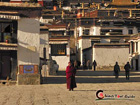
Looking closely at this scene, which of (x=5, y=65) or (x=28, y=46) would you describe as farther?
(x=5, y=65)

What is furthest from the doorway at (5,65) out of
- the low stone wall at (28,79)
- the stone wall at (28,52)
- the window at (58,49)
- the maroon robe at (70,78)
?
the window at (58,49)

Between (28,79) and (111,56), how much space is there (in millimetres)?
28700

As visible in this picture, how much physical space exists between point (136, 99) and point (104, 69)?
36.2 meters

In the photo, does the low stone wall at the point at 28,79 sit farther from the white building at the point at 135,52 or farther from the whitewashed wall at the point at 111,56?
the white building at the point at 135,52

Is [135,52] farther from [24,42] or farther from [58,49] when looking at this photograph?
[24,42]

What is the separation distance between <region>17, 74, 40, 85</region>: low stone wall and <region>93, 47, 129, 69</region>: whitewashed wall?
28.2 m

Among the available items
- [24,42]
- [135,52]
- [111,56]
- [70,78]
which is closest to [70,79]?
[70,78]

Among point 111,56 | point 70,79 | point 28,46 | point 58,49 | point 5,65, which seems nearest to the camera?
point 70,79

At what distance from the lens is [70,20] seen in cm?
8162

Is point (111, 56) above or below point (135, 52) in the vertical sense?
below

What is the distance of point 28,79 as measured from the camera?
25.0m

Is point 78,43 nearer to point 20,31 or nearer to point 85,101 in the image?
point 20,31

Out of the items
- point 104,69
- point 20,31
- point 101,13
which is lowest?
point 104,69

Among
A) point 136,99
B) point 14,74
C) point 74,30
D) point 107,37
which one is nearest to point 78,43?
point 107,37
